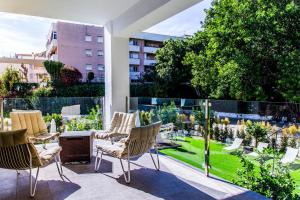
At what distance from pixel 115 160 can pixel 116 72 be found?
2.61 m

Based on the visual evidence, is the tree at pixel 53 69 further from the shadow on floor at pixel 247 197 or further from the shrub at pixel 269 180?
the shadow on floor at pixel 247 197

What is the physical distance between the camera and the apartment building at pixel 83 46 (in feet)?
78.0

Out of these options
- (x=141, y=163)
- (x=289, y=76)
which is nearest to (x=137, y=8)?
(x=141, y=163)

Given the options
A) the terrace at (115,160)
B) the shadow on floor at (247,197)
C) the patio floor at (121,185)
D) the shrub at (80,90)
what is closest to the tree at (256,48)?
the shrub at (80,90)

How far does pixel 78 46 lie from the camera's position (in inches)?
974

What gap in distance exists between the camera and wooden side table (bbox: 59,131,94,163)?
4.45m

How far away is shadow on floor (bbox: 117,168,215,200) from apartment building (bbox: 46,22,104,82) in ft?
62.7

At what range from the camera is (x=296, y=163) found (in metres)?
3.96

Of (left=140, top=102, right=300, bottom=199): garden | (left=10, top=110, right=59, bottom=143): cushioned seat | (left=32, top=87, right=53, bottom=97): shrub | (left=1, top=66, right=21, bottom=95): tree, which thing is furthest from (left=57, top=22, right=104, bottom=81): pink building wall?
(left=140, top=102, right=300, bottom=199): garden

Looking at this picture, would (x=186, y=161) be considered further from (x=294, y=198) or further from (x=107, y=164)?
(x=294, y=198)

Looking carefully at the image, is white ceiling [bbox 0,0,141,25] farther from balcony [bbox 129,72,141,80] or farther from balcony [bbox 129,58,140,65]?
balcony [bbox 129,58,140,65]

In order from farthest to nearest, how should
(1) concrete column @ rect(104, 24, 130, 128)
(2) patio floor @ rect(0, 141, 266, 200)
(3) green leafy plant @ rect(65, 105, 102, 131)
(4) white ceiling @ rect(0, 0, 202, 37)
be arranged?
(3) green leafy plant @ rect(65, 105, 102, 131) < (1) concrete column @ rect(104, 24, 130, 128) < (4) white ceiling @ rect(0, 0, 202, 37) < (2) patio floor @ rect(0, 141, 266, 200)

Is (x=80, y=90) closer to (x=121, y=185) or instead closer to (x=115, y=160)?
(x=115, y=160)

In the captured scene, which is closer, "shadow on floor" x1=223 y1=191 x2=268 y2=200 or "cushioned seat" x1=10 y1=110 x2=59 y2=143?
"shadow on floor" x1=223 y1=191 x2=268 y2=200
